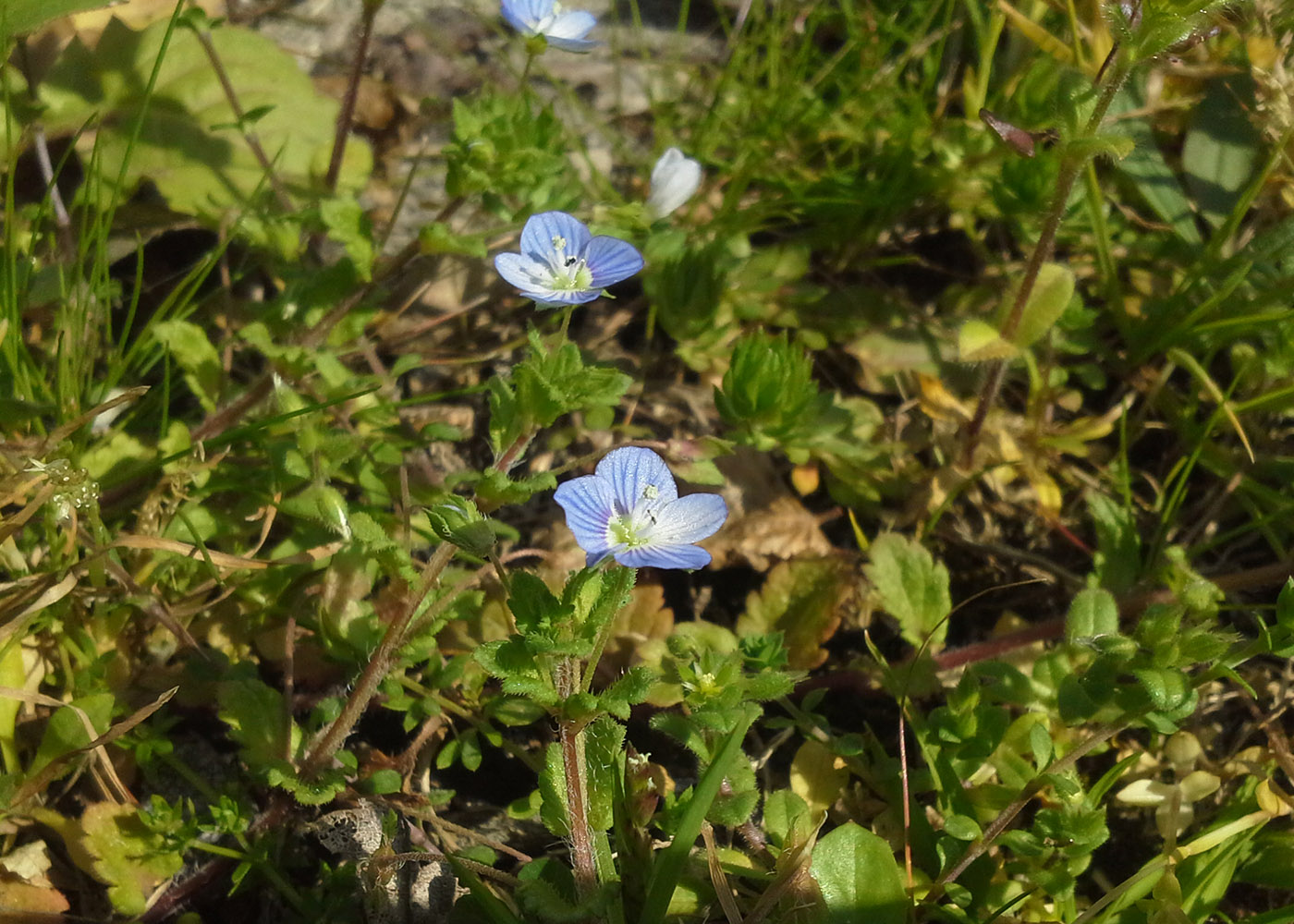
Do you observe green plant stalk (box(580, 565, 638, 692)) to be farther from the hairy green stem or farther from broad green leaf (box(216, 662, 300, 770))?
broad green leaf (box(216, 662, 300, 770))

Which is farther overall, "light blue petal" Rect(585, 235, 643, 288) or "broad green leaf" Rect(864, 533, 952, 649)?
"broad green leaf" Rect(864, 533, 952, 649)

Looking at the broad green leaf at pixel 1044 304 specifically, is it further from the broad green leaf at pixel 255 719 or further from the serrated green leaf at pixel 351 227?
the broad green leaf at pixel 255 719

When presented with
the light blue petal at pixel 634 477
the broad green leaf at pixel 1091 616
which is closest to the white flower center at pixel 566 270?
the light blue petal at pixel 634 477

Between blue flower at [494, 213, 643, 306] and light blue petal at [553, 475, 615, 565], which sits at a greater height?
blue flower at [494, 213, 643, 306]

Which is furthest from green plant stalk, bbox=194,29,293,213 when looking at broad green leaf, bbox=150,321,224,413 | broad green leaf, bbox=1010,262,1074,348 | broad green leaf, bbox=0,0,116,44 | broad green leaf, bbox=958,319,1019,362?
broad green leaf, bbox=1010,262,1074,348

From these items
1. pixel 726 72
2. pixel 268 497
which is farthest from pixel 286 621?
pixel 726 72
